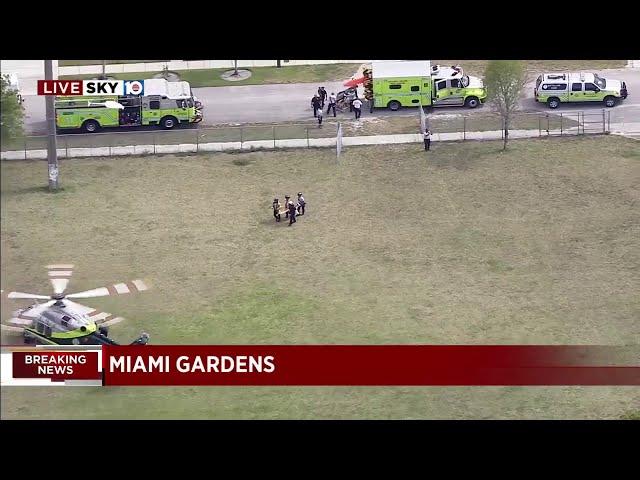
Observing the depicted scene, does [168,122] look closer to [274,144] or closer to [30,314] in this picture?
[274,144]

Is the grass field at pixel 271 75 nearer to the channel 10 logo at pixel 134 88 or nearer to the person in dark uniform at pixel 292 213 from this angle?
the channel 10 logo at pixel 134 88

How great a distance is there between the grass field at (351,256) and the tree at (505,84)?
1.91 m

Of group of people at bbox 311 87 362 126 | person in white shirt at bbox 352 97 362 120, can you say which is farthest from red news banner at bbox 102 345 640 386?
person in white shirt at bbox 352 97 362 120

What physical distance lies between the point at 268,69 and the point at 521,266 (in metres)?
27.3

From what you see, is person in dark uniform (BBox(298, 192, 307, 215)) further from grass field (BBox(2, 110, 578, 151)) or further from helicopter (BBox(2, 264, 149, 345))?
helicopter (BBox(2, 264, 149, 345))

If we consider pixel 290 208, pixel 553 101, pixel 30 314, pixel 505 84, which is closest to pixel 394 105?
pixel 505 84

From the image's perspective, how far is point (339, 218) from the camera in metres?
48.3

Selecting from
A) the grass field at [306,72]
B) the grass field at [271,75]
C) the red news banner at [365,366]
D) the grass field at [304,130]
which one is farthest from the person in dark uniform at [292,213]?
the grass field at [306,72]

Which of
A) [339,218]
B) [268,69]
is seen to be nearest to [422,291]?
[339,218]

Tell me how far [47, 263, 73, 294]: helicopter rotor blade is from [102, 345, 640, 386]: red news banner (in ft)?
22.7

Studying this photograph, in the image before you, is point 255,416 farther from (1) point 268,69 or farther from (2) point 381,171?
(1) point 268,69

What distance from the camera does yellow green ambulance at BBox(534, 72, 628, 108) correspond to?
59.8 meters

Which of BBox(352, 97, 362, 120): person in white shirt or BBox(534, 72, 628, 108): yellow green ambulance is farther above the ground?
BBox(534, 72, 628, 108): yellow green ambulance

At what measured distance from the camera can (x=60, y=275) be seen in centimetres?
4262
